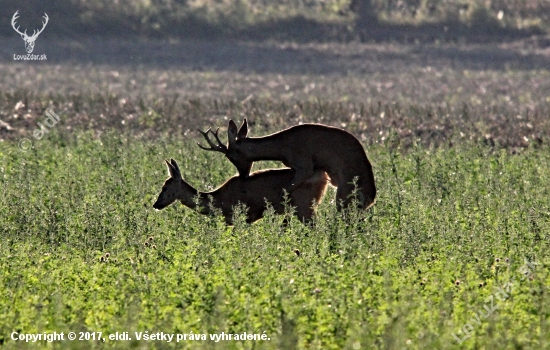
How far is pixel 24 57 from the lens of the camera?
38156 mm

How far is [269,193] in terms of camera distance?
1246 centimetres

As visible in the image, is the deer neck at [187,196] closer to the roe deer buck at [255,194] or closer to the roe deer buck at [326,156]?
the roe deer buck at [255,194]

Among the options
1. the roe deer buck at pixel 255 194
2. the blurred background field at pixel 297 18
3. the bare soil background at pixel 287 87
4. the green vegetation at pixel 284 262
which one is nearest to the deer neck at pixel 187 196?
the roe deer buck at pixel 255 194

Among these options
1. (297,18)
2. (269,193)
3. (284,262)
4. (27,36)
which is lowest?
(284,262)

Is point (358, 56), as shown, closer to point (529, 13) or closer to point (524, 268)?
point (529, 13)

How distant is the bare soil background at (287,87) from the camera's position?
21828 mm

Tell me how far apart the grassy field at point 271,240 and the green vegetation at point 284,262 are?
0.09 ft

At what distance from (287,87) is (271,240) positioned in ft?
67.4

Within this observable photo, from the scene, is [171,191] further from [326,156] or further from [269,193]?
[326,156]

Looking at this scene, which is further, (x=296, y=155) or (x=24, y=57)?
(x=24, y=57)

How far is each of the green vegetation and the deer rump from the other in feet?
0.64

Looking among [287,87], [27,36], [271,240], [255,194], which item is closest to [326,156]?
[255,194]

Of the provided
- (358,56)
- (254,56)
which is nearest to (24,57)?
(254,56)

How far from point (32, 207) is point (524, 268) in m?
5.59
